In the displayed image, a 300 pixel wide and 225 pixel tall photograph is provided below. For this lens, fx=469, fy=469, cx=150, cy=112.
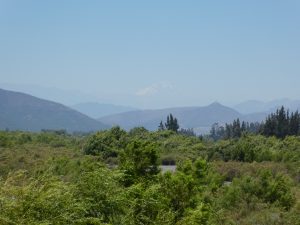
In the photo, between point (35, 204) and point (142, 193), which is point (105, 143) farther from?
point (35, 204)

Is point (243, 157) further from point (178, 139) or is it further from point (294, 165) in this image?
point (178, 139)

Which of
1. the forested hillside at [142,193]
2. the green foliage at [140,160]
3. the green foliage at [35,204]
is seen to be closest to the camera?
the green foliage at [35,204]

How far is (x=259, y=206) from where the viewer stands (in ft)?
69.8

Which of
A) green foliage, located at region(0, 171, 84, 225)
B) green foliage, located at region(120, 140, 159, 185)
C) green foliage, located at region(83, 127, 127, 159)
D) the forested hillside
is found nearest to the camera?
green foliage, located at region(0, 171, 84, 225)

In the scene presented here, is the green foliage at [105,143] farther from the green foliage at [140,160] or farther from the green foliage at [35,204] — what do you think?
the green foliage at [35,204]

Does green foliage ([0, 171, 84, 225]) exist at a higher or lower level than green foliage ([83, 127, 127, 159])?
higher

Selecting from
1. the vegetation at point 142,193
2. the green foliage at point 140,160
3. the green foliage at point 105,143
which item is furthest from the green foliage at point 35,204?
the green foliage at point 105,143

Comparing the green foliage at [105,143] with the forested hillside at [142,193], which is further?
the green foliage at [105,143]

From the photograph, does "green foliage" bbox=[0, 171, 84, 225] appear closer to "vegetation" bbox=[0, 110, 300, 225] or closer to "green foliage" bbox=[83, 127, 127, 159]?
"vegetation" bbox=[0, 110, 300, 225]

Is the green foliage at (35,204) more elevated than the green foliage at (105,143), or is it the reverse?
the green foliage at (35,204)

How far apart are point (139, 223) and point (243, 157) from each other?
31.2m

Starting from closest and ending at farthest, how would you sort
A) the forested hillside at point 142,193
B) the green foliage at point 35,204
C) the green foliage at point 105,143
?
the green foliage at point 35,204
the forested hillside at point 142,193
the green foliage at point 105,143

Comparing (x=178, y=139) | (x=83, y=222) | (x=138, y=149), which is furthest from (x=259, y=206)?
(x=178, y=139)

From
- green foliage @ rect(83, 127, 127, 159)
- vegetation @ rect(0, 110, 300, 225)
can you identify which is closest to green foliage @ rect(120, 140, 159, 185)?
vegetation @ rect(0, 110, 300, 225)
